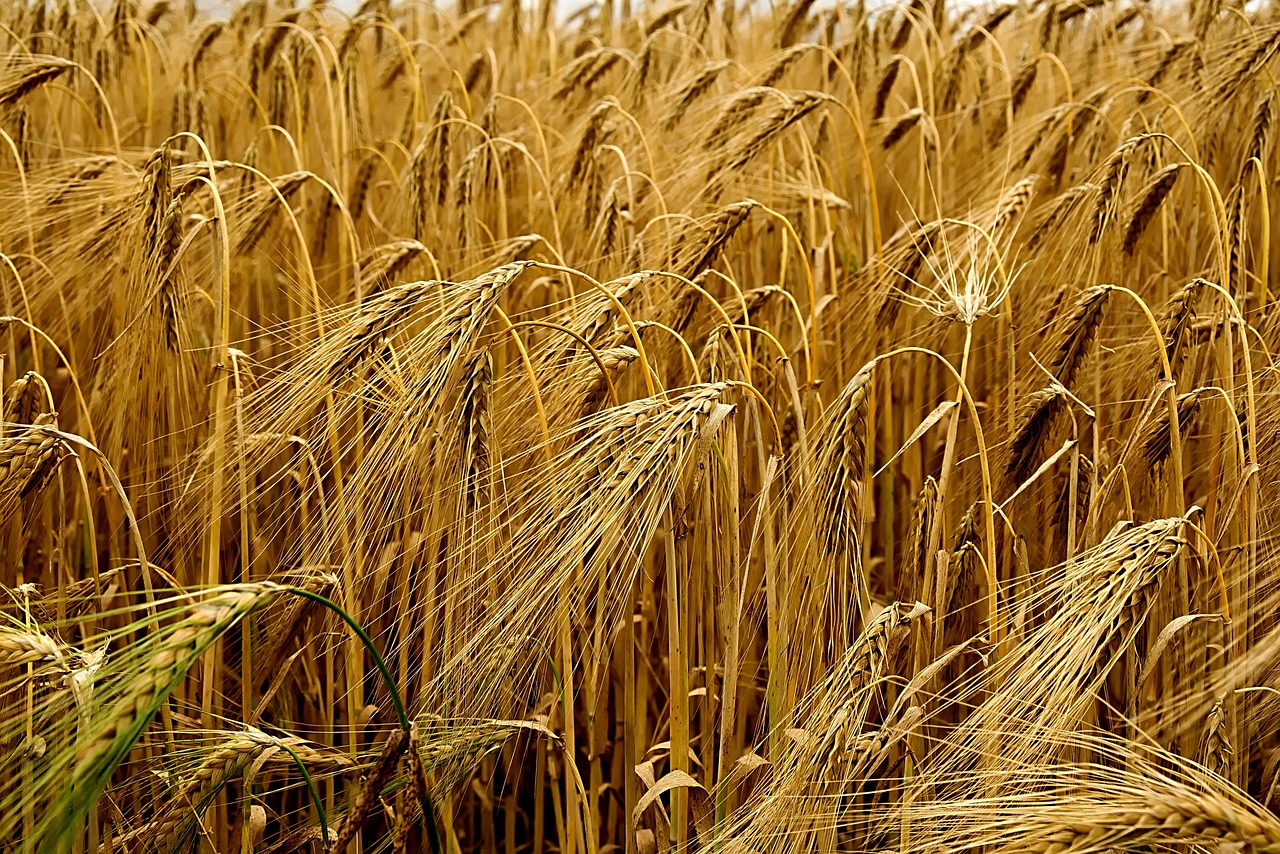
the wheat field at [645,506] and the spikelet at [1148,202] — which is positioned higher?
the spikelet at [1148,202]

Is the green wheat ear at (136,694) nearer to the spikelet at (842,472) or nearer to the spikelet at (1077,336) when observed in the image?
the spikelet at (842,472)

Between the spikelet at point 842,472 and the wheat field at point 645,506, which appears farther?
the spikelet at point 842,472

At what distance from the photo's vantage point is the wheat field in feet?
4.12

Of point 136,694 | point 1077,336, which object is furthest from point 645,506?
point 1077,336

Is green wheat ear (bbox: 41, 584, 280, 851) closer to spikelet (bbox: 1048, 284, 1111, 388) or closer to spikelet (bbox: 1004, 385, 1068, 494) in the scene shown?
spikelet (bbox: 1004, 385, 1068, 494)

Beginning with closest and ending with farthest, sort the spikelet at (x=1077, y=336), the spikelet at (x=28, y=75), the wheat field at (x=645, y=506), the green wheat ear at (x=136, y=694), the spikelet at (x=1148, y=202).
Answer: the green wheat ear at (x=136, y=694) → the wheat field at (x=645, y=506) → the spikelet at (x=1077, y=336) → the spikelet at (x=1148, y=202) → the spikelet at (x=28, y=75)

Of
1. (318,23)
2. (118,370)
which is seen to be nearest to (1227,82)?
(118,370)

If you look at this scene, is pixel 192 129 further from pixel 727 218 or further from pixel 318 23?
pixel 727 218

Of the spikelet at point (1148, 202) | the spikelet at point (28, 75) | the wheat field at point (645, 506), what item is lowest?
the wheat field at point (645, 506)

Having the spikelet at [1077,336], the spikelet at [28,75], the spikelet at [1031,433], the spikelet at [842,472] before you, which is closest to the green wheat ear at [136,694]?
the spikelet at [842,472]

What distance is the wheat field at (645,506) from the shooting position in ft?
4.12

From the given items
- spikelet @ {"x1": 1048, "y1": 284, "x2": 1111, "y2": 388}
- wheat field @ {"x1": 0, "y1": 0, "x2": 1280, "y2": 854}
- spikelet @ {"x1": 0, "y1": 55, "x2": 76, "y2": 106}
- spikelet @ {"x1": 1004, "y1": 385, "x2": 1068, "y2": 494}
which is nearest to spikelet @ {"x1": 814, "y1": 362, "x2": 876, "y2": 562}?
wheat field @ {"x1": 0, "y1": 0, "x2": 1280, "y2": 854}

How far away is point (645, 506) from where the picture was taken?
128 cm

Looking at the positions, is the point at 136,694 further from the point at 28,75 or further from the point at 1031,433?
the point at 28,75
